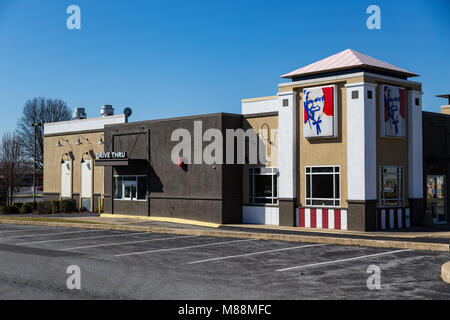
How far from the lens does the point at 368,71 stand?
21.0 metres

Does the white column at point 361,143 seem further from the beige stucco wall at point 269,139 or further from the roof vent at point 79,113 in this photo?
the roof vent at point 79,113

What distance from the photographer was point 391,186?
70.4ft

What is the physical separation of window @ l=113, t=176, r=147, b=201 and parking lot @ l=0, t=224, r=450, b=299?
881 cm

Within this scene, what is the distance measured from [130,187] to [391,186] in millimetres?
14293

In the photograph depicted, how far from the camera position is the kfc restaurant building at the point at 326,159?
20.6m

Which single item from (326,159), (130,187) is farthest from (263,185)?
(130,187)

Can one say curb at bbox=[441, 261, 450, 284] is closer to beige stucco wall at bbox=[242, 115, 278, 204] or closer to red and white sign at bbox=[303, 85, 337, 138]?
red and white sign at bbox=[303, 85, 337, 138]

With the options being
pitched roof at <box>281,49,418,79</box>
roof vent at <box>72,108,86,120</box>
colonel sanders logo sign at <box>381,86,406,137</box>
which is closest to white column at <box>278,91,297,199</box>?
pitched roof at <box>281,49,418,79</box>

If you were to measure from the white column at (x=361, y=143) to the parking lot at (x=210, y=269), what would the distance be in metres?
4.30

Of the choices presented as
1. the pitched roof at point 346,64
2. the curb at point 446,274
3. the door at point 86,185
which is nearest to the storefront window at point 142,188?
the door at point 86,185

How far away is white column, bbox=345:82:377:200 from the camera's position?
20281 mm

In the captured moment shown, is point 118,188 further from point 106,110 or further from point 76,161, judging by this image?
point 106,110

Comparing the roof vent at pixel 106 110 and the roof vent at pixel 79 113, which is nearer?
the roof vent at pixel 106 110
